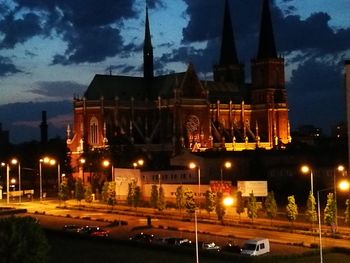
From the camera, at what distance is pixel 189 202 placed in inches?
2650

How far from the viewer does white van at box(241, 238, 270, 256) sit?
43.9 meters

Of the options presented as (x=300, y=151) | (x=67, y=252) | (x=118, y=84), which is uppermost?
(x=118, y=84)

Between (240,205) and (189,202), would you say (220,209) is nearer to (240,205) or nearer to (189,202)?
(240,205)

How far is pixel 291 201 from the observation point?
5769 cm

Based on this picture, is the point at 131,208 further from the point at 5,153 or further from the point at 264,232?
the point at 5,153

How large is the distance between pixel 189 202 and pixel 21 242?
1390 inches

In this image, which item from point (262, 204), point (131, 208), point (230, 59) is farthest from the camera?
point (230, 59)

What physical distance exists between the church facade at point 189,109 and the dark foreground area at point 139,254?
6057cm

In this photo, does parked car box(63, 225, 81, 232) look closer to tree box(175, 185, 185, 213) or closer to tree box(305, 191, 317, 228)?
tree box(175, 185, 185, 213)

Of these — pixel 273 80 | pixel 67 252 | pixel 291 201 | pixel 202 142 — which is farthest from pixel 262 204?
pixel 273 80

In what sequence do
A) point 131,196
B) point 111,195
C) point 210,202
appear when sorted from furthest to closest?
point 111,195
point 131,196
point 210,202

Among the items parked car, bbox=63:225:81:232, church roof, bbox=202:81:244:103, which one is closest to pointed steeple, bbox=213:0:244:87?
church roof, bbox=202:81:244:103

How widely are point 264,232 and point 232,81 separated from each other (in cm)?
8810

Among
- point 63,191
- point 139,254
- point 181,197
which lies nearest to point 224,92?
point 63,191
